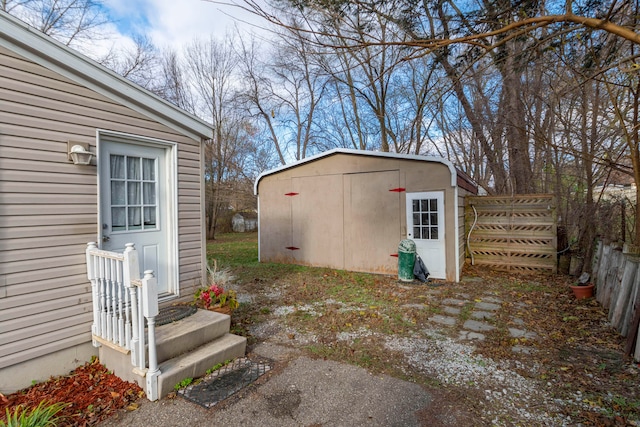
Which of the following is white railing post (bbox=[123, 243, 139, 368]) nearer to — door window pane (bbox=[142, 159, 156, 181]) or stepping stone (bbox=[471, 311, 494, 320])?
door window pane (bbox=[142, 159, 156, 181])

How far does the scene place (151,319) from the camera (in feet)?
7.63

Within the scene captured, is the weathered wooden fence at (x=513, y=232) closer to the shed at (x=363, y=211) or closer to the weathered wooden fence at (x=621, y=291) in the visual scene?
the shed at (x=363, y=211)

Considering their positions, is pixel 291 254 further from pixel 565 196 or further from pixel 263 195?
pixel 565 196

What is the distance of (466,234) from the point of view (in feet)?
23.3

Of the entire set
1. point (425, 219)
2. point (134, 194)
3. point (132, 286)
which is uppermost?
point (134, 194)

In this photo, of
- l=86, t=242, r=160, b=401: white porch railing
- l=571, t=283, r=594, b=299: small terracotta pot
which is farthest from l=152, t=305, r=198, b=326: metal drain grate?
l=571, t=283, r=594, b=299: small terracotta pot

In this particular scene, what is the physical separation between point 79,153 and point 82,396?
2046mm

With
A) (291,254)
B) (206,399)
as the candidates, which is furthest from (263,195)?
(206,399)

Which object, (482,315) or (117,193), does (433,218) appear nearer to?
(482,315)

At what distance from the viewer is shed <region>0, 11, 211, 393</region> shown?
8.22 feet

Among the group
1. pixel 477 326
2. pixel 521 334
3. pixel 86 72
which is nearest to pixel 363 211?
pixel 477 326

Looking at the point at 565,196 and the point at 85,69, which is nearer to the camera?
the point at 85,69

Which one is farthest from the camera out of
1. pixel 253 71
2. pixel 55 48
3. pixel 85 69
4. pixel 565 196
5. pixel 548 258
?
pixel 253 71

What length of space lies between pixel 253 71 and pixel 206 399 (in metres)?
16.2
